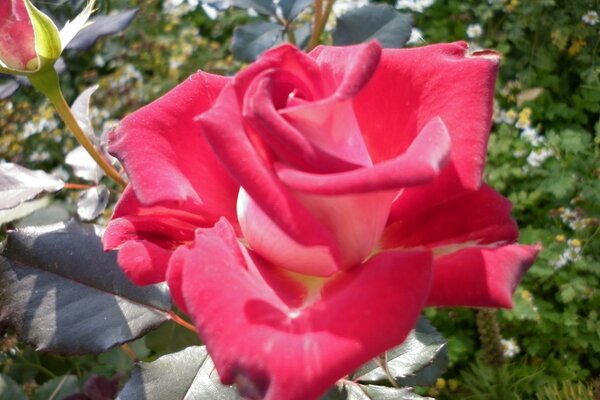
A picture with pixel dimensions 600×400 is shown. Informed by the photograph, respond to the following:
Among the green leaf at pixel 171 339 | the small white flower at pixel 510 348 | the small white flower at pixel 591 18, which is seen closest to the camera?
Answer: the green leaf at pixel 171 339

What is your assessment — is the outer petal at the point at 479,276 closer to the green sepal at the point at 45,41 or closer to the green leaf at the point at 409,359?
the green leaf at the point at 409,359

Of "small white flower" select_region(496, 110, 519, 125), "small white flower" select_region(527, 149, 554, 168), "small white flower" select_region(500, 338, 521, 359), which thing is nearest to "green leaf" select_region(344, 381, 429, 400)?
"small white flower" select_region(500, 338, 521, 359)

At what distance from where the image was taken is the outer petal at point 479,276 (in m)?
0.36

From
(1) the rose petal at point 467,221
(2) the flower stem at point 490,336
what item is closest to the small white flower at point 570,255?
(2) the flower stem at point 490,336

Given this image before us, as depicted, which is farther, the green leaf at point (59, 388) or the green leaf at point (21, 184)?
the green leaf at point (59, 388)

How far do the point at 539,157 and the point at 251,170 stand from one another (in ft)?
4.10

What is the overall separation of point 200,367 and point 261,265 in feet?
0.62

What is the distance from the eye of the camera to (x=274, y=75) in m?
0.36

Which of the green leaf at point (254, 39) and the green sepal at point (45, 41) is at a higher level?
the green sepal at point (45, 41)

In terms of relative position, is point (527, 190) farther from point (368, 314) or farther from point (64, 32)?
point (368, 314)

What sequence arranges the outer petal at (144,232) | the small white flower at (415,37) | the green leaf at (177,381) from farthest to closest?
the small white flower at (415,37)
the green leaf at (177,381)
the outer petal at (144,232)

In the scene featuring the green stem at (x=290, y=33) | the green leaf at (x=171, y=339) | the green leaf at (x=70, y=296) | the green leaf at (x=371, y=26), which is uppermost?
the green leaf at (x=371, y=26)

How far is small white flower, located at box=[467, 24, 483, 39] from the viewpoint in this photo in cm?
184

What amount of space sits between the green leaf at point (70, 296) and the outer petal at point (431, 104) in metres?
0.27
